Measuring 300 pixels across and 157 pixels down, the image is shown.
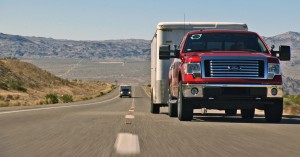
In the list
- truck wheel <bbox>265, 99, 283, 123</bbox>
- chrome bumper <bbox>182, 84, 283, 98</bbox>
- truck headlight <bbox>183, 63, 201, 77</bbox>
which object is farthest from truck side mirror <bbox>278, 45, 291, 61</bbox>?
truck headlight <bbox>183, 63, 201, 77</bbox>

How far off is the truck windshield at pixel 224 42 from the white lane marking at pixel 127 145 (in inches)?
264

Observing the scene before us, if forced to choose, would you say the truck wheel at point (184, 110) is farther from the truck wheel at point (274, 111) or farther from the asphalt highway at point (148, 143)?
the asphalt highway at point (148, 143)

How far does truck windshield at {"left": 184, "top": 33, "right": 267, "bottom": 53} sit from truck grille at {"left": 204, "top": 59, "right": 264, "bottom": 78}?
1.32m

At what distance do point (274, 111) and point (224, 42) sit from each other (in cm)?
251

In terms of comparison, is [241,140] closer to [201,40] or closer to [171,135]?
[171,135]

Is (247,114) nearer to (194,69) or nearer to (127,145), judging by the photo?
(194,69)

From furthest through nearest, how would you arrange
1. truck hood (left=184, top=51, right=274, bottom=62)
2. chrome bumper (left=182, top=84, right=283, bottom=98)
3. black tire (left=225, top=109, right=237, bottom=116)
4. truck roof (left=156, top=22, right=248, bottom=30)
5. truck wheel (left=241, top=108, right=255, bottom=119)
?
black tire (left=225, top=109, right=237, bottom=116) < truck roof (left=156, top=22, right=248, bottom=30) < truck wheel (left=241, top=108, right=255, bottom=119) < truck hood (left=184, top=51, right=274, bottom=62) < chrome bumper (left=182, top=84, right=283, bottom=98)

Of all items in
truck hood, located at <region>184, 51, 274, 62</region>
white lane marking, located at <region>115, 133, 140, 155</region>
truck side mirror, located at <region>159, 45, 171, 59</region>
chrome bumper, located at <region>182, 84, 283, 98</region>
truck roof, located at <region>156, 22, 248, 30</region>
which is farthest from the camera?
truck roof, located at <region>156, 22, 248, 30</region>

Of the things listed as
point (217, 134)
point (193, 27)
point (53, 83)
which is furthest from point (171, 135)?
point (53, 83)

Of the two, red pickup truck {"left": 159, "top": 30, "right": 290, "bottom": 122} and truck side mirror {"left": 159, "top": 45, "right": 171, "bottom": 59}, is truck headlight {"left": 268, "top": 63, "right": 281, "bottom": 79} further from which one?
truck side mirror {"left": 159, "top": 45, "right": 171, "bottom": 59}

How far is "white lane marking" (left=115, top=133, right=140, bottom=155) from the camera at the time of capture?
22.8 ft

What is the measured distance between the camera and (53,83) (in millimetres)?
121812

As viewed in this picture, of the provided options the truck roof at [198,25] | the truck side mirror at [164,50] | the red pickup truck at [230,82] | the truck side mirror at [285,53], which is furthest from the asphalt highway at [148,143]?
the truck roof at [198,25]

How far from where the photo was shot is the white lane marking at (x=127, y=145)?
6.96m
